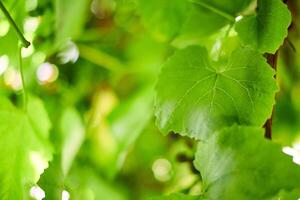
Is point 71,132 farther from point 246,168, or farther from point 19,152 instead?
point 246,168

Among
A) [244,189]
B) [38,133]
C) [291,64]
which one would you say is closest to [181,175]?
[291,64]

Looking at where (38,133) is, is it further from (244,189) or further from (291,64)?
(291,64)

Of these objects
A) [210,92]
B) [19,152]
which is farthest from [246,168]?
[19,152]

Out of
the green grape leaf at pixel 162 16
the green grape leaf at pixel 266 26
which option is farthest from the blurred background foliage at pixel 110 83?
the green grape leaf at pixel 266 26

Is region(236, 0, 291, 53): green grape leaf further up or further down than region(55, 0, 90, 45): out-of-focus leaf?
further down

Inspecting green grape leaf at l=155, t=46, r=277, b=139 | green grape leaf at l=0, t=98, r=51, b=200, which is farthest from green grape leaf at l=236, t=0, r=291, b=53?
green grape leaf at l=0, t=98, r=51, b=200

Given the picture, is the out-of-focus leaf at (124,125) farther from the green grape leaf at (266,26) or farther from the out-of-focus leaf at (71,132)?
the green grape leaf at (266,26)

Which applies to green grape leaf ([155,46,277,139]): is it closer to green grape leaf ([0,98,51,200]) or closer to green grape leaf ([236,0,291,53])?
green grape leaf ([236,0,291,53])

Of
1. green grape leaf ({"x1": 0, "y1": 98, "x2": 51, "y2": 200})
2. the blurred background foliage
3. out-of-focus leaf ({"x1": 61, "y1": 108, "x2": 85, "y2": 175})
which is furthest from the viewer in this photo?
out-of-focus leaf ({"x1": 61, "y1": 108, "x2": 85, "y2": 175})
